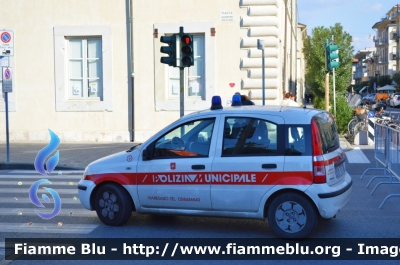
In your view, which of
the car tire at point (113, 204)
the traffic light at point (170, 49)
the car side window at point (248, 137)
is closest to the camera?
the car side window at point (248, 137)

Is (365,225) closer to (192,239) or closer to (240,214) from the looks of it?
(240,214)

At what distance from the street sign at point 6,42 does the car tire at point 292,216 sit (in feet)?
32.6

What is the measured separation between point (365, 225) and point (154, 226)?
114 inches

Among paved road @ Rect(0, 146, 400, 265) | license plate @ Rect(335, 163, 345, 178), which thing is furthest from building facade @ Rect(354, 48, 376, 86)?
license plate @ Rect(335, 163, 345, 178)

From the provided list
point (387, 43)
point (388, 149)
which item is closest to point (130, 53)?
point (388, 149)

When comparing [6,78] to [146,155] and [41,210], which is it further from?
[146,155]

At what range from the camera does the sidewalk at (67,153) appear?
50.2 feet

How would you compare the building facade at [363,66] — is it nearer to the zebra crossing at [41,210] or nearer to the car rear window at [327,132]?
the zebra crossing at [41,210]

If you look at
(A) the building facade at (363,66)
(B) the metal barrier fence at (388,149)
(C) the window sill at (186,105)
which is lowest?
(B) the metal barrier fence at (388,149)

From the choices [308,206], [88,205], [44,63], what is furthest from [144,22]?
[308,206]

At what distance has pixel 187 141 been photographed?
772 centimetres

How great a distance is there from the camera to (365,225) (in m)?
8.07

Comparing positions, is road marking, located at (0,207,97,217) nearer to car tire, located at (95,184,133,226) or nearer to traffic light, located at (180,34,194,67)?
car tire, located at (95,184,133,226)

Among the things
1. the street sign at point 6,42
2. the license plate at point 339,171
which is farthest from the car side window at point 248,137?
the street sign at point 6,42
